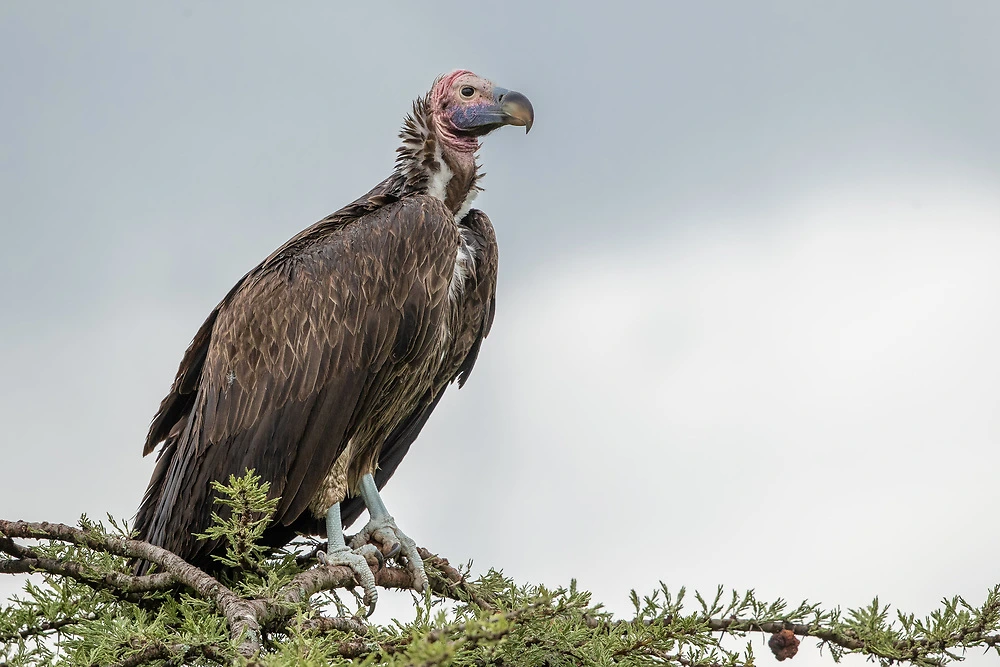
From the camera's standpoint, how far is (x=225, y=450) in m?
4.92

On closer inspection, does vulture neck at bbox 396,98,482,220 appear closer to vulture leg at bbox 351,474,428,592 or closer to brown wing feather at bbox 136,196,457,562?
brown wing feather at bbox 136,196,457,562

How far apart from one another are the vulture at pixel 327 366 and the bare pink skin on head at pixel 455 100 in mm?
242

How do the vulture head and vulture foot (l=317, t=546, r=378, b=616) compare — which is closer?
vulture foot (l=317, t=546, r=378, b=616)

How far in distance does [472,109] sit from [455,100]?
0.13m

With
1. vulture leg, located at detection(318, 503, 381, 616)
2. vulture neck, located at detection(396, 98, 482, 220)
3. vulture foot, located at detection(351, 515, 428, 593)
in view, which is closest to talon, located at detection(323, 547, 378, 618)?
vulture leg, located at detection(318, 503, 381, 616)

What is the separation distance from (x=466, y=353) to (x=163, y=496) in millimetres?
1831

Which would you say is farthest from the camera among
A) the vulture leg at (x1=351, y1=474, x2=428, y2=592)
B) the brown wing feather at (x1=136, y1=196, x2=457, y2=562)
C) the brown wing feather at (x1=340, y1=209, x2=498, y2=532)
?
the brown wing feather at (x1=340, y1=209, x2=498, y2=532)

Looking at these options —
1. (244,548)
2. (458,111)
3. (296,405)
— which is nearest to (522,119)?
(458,111)

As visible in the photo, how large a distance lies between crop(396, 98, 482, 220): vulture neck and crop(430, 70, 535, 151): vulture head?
24 mm

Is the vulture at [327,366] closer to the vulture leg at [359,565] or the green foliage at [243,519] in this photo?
the vulture leg at [359,565]

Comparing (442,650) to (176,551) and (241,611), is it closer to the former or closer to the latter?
(241,611)

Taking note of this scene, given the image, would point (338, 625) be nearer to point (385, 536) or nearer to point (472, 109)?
point (385, 536)

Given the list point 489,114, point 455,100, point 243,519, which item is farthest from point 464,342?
point 243,519

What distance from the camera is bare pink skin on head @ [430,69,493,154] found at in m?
6.00
